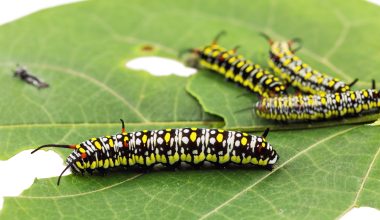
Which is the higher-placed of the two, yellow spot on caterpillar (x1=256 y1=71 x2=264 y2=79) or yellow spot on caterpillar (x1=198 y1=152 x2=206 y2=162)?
yellow spot on caterpillar (x1=256 y1=71 x2=264 y2=79)

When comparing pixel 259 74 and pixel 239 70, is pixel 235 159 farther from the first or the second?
pixel 239 70

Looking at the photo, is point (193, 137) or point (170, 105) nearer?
point (193, 137)

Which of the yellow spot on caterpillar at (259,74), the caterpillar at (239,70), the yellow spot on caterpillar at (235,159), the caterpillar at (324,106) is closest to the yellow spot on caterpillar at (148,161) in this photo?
the yellow spot on caterpillar at (235,159)

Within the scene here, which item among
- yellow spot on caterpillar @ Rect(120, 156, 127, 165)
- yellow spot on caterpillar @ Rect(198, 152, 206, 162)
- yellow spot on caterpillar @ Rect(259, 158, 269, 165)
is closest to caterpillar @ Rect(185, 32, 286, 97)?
yellow spot on caterpillar @ Rect(259, 158, 269, 165)

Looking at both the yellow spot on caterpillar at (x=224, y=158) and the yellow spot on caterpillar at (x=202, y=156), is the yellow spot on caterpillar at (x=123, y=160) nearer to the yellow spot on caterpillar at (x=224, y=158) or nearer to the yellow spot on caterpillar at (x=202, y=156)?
the yellow spot on caterpillar at (x=202, y=156)

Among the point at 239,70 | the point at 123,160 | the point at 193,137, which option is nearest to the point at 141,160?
the point at 123,160

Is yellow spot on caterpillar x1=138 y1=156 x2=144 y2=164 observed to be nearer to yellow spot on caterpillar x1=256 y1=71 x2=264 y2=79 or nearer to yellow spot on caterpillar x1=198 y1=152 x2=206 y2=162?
yellow spot on caterpillar x1=198 y1=152 x2=206 y2=162
